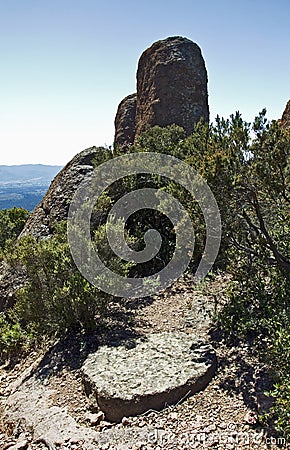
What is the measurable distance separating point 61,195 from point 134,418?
7652 millimetres

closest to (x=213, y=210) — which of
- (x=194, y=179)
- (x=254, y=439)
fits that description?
(x=194, y=179)

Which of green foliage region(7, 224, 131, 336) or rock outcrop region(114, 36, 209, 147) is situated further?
rock outcrop region(114, 36, 209, 147)

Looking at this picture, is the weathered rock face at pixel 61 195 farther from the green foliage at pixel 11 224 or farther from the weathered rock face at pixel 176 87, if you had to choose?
the green foliage at pixel 11 224

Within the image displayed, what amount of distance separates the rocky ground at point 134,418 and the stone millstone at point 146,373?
109 millimetres

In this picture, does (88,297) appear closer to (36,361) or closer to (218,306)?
(36,361)

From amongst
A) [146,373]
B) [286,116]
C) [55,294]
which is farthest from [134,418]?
[286,116]

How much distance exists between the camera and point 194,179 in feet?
15.8

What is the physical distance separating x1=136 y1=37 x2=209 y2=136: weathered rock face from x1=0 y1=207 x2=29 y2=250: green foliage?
8.00 metres

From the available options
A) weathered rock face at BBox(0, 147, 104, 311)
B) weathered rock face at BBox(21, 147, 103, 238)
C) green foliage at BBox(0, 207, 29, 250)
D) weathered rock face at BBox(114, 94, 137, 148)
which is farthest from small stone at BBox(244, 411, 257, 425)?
green foliage at BBox(0, 207, 29, 250)

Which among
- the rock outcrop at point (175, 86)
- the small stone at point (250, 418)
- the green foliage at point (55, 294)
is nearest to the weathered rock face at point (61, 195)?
the rock outcrop at point (175, 86)

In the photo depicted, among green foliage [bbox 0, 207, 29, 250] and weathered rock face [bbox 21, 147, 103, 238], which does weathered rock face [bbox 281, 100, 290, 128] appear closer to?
weathered rock face [bbox 21, 147, 103, 238]

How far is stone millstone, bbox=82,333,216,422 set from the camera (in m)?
4.32

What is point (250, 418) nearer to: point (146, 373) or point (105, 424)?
point (146, 373)

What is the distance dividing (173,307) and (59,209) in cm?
504
